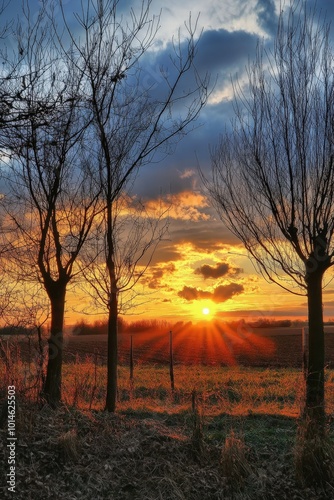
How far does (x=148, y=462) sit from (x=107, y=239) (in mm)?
5090

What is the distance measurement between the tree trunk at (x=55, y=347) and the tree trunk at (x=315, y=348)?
466 cm

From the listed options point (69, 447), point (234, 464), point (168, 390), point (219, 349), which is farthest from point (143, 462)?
point (219, 349)

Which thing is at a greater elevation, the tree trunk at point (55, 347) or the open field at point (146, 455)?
the tree trunk at point (55, 347)

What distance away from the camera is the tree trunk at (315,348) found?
28.4 ft

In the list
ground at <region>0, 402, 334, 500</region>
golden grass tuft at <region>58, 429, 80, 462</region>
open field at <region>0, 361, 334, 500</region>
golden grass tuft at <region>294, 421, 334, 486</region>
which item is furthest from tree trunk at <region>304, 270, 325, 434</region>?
golden grass tuft at <region>58, 429, 80, 462</region>

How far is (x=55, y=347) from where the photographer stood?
387 inches

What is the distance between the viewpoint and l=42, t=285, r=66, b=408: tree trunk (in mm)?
9586

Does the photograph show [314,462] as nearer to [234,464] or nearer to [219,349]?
[234,464]

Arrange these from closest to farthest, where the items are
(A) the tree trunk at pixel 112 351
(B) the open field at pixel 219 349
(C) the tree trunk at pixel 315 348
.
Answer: (C) the tree trunk at pixel 315 348, (A) the tree trunk at pixel 112 351, (B) the open field at pixel 219 349

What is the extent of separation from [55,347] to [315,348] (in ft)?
16.5

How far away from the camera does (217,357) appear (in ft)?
97.3

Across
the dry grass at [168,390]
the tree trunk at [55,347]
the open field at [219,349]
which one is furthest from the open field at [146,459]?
the open field at [219,349]

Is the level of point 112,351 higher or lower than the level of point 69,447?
higher

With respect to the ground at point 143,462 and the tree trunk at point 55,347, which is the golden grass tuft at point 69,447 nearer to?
the ground at point 143,462
